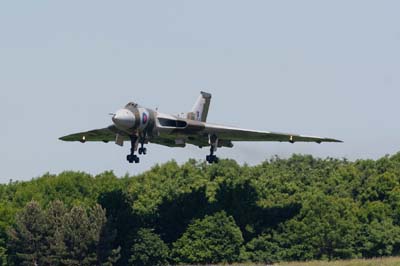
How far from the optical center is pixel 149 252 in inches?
3971

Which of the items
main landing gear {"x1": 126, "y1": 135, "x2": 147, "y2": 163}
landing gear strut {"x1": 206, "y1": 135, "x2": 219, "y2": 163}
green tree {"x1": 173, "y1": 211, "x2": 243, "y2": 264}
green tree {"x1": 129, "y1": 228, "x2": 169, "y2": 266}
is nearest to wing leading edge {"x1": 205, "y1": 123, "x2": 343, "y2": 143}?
landing gear strut {"x1": 206, "y1": 135, "x2": 219, "y2": 163}

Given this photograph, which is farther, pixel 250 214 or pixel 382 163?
pixel 382 163

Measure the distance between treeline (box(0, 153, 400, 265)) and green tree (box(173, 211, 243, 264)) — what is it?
0.08 metres

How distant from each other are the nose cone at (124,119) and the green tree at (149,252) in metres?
22.9

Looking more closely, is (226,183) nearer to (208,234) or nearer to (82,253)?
(208,234)

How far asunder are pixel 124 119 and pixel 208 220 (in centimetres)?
2447

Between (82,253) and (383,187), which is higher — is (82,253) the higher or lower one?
the lower one

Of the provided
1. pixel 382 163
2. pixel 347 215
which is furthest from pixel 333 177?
pixel 347 215

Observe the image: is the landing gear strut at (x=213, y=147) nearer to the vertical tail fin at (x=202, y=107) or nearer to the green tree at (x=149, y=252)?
the vertical tail fin at (x=202, y=107)

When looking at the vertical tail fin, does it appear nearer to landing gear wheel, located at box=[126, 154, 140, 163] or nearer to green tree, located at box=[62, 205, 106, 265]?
landing gear wheel, located at box=[126, 154, 140, 163]

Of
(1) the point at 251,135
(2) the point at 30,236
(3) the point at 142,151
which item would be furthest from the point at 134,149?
(2) the point at 30,236

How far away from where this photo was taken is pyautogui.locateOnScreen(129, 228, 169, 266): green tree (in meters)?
101

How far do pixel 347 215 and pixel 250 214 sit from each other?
8545mm

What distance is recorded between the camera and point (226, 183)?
109000 mm
